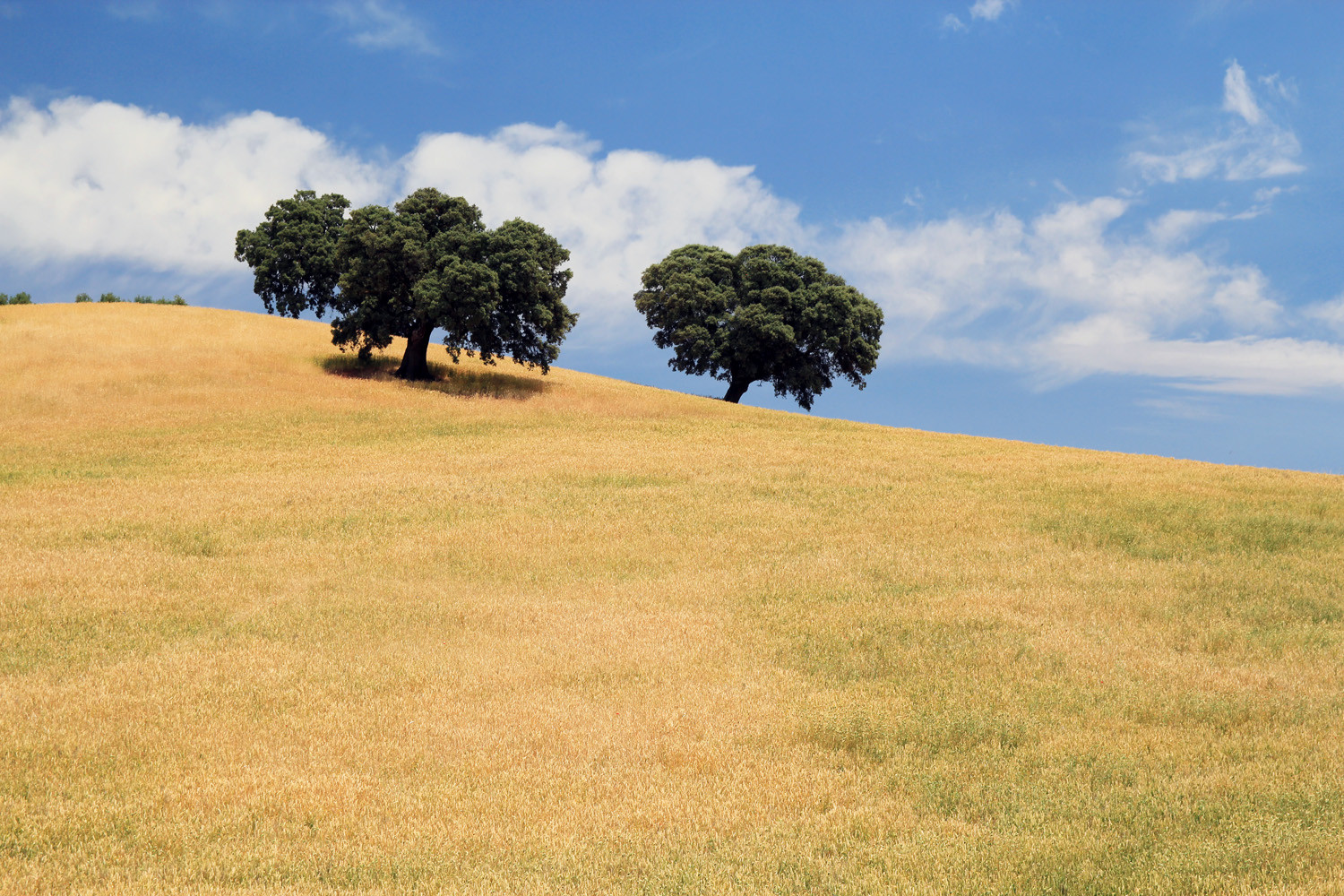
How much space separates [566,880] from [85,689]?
27.5 ft

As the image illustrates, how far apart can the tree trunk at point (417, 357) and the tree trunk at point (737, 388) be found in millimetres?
24204

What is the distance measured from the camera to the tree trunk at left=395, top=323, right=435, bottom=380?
53.4 meters

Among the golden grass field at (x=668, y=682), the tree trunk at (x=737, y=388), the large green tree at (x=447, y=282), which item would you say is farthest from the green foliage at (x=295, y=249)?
the golden grass field at (x=668, y=682)

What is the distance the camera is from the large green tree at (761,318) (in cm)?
6681

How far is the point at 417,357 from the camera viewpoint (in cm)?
5441

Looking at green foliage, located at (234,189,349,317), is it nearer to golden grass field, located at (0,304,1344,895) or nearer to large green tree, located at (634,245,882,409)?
large green tree, located at (634,245,882,409)

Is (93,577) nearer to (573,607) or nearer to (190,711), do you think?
(190,711)

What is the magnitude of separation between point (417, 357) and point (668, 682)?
4513 centimetres

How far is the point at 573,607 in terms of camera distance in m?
16.3

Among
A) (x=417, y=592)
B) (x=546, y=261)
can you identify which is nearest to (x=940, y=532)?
(x=417, y=592)

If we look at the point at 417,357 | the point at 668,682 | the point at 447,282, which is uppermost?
the point at 447,282

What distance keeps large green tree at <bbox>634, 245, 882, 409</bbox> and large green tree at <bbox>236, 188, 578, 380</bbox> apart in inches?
663

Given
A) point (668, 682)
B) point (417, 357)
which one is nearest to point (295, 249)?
point (417, 357)

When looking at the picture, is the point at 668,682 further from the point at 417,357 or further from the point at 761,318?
the point at 761,318
